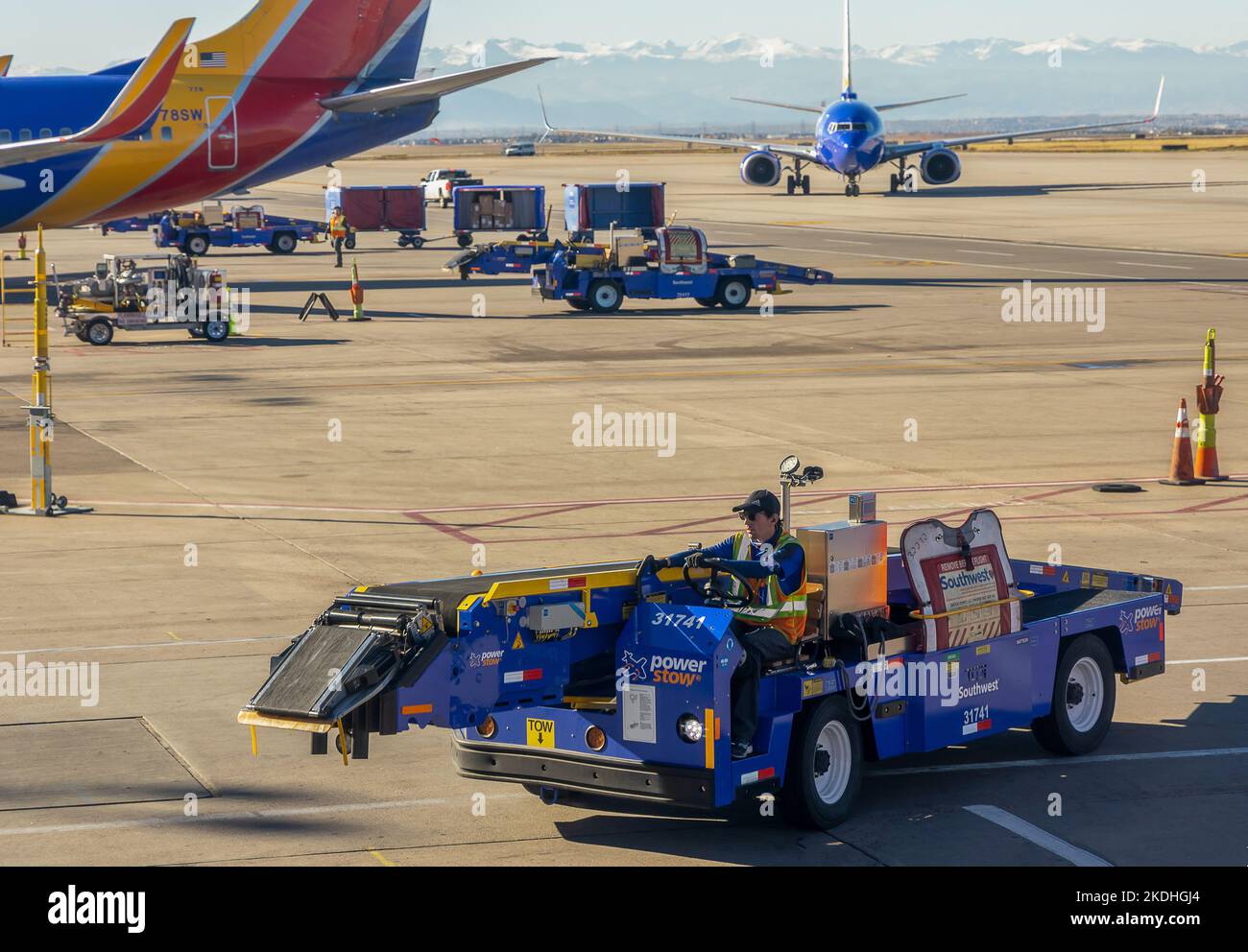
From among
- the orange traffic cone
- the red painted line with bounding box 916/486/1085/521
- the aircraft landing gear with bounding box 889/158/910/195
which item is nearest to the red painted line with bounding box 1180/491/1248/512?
the orange traffic cone

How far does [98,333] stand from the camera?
139 ft

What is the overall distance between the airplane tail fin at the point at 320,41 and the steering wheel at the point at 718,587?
43387mm

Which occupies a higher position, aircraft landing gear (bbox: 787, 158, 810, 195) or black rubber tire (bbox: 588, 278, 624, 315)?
aircraft landing gear (bbox: 787, 158, 810, 195)

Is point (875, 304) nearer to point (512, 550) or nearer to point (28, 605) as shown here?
point (512, 550)

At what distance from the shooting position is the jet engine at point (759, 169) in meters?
101

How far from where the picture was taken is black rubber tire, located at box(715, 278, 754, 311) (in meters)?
48.1

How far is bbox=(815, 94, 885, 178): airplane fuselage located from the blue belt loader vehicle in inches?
3185

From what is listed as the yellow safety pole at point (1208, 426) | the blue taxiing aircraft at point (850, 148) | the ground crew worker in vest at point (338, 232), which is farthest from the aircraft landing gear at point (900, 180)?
the yellow safety pole at point (1208, 426)

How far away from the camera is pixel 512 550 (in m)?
20.4

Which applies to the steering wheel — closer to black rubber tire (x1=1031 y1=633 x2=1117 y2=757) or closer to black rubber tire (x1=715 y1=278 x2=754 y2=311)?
black rubber tire (x1=1031 y1=633 x2=1117 y2=757)

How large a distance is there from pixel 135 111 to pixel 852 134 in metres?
51.8

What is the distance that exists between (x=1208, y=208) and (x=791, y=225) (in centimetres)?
2293

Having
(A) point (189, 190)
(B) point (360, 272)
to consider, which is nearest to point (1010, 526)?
(A) point (189, 190)

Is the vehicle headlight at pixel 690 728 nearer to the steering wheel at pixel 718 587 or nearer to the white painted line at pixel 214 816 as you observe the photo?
the steering wheel at pixel 718 587
